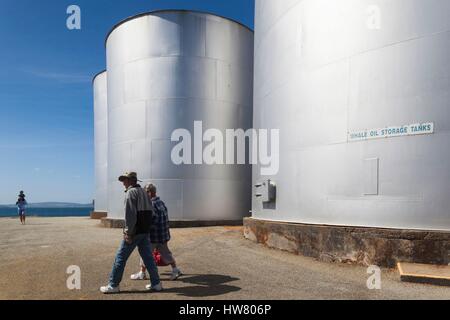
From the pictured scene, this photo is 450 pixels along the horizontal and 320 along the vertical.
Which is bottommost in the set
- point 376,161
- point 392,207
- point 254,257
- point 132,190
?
point 254,257

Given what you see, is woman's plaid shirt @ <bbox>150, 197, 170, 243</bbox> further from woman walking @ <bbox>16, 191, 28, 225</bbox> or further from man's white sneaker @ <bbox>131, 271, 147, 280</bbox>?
woman walking @ <bbox>16, 191, 28, 225</bbox>

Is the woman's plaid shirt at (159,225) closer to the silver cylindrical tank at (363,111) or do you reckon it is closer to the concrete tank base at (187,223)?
the silver cylindrical tank at (363,111)

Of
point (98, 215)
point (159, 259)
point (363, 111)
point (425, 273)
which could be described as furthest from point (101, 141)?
point (425, 273)

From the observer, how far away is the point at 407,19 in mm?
6461

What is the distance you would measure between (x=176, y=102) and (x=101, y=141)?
417 inches

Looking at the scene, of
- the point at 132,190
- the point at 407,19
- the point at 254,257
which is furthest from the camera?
the point at 254,257

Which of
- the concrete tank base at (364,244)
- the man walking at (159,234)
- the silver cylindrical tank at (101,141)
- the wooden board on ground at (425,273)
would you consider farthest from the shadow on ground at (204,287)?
the silver cylindrical tank at (101,141)

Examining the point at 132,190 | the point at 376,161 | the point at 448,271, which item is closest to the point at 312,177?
the point at 376,161

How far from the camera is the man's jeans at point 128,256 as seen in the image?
5.05 m

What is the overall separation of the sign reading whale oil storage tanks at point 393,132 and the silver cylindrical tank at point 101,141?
1802 centimetres

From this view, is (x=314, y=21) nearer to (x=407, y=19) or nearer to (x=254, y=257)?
(x=407, y=19)

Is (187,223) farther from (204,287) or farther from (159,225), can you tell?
(204,287)

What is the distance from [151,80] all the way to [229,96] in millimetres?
3307

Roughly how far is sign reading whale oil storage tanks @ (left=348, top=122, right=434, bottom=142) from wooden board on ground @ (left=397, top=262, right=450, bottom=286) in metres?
2.35
